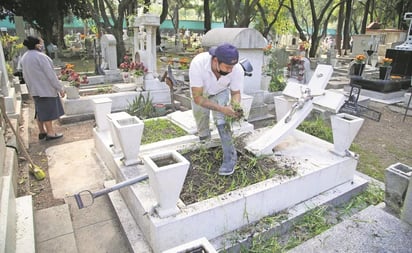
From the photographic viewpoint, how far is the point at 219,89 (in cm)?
299

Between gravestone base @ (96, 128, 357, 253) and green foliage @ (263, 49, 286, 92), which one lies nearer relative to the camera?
gravestone base @ (96, 128, 357, 253)

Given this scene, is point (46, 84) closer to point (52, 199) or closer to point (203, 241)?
point (52, 199)

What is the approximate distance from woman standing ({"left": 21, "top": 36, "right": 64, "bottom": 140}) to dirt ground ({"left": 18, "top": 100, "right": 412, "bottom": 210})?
0.58 m

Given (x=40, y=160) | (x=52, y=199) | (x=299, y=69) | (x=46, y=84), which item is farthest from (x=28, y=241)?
(x=299, y=69)

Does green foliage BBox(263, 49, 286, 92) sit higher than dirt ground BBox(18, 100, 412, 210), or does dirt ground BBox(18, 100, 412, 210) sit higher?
green foliage BBox(263, 49, 286, 92)

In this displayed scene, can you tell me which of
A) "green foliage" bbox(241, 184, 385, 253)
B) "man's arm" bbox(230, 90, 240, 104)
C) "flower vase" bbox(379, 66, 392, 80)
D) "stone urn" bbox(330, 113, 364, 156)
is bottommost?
"green foliage" bbox(241, 184, 385, 253)

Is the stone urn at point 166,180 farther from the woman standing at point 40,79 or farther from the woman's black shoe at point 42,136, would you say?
the woman's black shoe at point 42,136

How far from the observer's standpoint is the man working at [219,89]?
9.07ft

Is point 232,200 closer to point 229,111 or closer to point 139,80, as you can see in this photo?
point 229,111

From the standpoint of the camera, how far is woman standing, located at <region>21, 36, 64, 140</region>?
4301mm

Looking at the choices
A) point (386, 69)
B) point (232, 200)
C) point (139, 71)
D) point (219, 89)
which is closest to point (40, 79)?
point (139, 71)

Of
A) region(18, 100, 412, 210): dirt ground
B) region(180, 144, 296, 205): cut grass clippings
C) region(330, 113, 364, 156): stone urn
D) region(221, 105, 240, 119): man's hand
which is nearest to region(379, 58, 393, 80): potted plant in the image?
region(18, 100, 412, 210): dirt ground

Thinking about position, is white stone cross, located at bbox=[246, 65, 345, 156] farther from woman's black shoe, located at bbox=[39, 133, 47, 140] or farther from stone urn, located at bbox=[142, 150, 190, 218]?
woman's black shoe, located at bbox=[39, 133, 47, 140]

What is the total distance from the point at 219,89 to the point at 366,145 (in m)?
3.44
